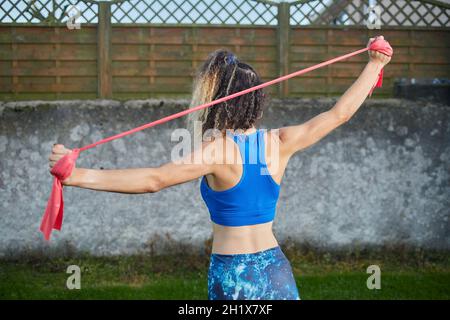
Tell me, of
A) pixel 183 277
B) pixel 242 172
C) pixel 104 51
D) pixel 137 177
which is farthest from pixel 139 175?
pixel 104 51

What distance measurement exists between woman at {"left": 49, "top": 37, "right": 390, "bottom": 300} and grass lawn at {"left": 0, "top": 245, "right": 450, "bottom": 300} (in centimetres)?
235

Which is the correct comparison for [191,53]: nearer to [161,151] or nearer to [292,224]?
[161,151]

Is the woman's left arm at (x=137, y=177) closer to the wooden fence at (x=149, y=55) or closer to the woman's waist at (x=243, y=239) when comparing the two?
the woman's waist at (x=243, y=239)

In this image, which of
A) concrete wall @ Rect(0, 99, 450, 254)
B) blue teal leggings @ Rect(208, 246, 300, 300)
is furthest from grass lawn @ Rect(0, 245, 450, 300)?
blue teal leggings @ Rect(208, 246, 300, 300)

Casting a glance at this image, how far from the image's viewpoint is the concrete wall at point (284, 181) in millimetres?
5789

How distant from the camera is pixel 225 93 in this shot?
109 inches

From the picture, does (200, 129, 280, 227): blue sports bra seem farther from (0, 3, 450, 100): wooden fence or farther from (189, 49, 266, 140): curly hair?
(0, 3, 450, 100): wooden fence

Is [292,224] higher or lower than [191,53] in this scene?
lower

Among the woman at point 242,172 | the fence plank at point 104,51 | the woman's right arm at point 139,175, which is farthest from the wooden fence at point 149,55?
the woman's right arm at point 139,175

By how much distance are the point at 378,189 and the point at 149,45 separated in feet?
7.39

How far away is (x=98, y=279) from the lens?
5.48 m
